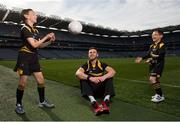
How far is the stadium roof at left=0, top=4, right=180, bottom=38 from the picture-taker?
2239 inches

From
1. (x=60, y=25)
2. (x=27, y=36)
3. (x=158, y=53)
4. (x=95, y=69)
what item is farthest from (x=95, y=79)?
(x=60, y=25)

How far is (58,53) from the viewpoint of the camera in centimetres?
6881

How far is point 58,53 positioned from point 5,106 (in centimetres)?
6240

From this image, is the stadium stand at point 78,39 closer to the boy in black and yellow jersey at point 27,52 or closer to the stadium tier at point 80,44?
the stadium tier at point 80,44

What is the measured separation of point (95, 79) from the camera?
7.31 meters

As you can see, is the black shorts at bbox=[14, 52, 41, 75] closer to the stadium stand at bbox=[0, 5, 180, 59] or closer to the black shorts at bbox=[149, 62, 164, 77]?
the black shorts at bbox=[149, 62, 164, 77]

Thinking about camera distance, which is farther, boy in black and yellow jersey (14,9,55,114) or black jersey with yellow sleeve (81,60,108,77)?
black jersey with yellow sleeve (81,60,108,77)

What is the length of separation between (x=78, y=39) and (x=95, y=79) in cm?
7525

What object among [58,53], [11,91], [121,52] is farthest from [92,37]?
[11,91]

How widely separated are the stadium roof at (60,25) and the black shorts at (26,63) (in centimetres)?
5084

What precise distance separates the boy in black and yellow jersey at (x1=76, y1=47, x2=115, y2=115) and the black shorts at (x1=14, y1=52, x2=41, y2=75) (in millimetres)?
1533

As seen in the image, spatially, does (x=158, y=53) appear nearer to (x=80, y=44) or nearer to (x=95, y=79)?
(x=95, y=79)

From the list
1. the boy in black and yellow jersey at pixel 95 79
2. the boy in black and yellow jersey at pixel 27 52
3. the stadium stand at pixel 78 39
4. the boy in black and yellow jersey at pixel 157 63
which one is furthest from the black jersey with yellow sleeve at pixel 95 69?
the stadium stand at pixel 78 39

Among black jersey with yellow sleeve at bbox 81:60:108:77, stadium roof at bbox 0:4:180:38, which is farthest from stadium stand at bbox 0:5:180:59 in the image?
black jersey with yellow sleeve at bbox 81:60:108:77
